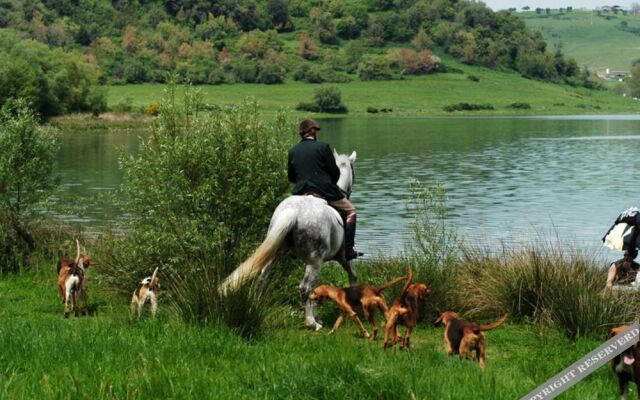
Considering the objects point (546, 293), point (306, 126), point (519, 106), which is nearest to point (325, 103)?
point (519, 106)

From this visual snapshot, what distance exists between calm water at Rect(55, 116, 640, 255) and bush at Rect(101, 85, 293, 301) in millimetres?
1891

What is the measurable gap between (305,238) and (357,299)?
1180 mm

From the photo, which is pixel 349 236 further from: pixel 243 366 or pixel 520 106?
pixel 520 106

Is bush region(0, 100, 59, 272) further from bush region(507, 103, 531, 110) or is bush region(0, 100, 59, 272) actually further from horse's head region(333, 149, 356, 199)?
bush region(507, 103, 531, 110)

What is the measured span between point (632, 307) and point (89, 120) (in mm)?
106312

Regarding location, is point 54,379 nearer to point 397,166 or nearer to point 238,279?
point 238,279

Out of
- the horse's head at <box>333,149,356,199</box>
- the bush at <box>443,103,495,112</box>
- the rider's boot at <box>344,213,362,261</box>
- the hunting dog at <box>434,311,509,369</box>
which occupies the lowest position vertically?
the bush at <box>443,103,495,112</box>

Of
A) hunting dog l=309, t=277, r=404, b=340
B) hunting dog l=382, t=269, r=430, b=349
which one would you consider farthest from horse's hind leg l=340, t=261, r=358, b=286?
hunting dog l=382, t=269, r=430, b=349

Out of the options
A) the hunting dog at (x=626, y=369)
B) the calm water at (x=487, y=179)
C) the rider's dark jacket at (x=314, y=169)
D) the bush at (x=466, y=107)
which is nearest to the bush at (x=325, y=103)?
the bush at (x=466, y=107)

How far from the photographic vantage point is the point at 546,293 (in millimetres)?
12648

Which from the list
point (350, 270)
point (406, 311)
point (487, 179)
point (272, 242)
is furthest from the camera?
point (487, 179)

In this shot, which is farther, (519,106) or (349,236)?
(519,106)

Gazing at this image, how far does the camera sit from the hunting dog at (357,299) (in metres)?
11.2

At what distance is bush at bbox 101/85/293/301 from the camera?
13.9m
